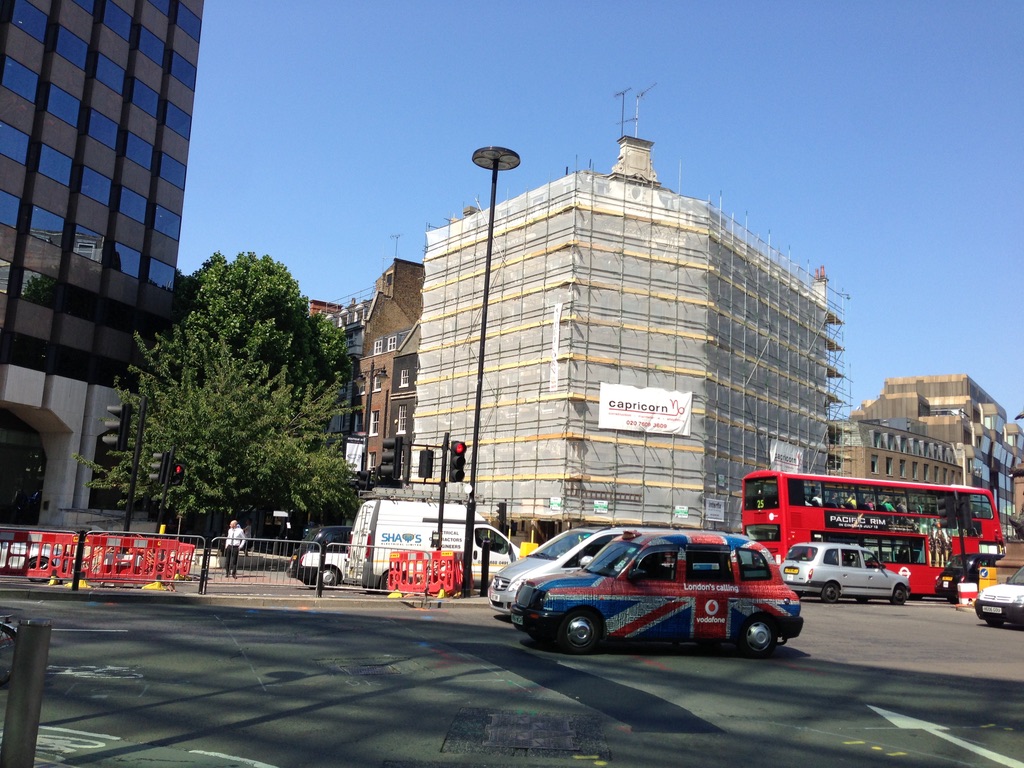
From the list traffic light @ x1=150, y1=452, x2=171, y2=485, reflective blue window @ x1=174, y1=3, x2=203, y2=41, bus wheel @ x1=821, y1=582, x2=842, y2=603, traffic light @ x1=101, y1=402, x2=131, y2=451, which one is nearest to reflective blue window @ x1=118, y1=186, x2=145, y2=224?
reflective blue window @ x1=174, y1=3, x2=203, y2=41

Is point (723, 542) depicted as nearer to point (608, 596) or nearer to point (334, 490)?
point (608, 596)

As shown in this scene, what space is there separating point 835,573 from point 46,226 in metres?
33.6

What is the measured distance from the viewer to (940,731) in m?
8.19

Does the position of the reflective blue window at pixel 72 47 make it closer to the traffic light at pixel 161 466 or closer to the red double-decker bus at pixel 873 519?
the traffic light at pixel 161 466

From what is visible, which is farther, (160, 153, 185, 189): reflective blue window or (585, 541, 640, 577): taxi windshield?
(160, 153, 185, 189): reflective blue window

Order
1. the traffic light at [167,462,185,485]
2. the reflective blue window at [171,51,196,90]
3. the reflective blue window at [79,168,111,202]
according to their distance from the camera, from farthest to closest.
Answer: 1. the reflective blue window at [171,51,196,90]
2. the reflective blue window at [79,168,111,202]
3. the traffic light at [167,462,185,485]

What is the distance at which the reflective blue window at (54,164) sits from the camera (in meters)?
38.5

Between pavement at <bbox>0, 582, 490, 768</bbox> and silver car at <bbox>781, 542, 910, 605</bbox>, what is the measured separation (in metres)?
11.2

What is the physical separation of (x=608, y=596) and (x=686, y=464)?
26.2m

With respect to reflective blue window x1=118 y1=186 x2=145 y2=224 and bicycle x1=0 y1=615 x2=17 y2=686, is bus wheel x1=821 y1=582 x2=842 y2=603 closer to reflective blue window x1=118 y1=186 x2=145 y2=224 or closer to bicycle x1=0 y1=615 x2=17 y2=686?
bicycle x1=0 y1=615 x2=17 y2=686

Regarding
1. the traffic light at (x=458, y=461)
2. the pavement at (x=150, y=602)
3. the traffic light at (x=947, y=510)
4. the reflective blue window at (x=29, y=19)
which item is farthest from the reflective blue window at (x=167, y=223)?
the traffic light at (x=947, y=510)

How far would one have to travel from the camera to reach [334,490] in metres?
38.2

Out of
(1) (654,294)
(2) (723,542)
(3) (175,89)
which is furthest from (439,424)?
(2) (723,542)

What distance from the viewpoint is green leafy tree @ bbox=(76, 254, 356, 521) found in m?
33.3
